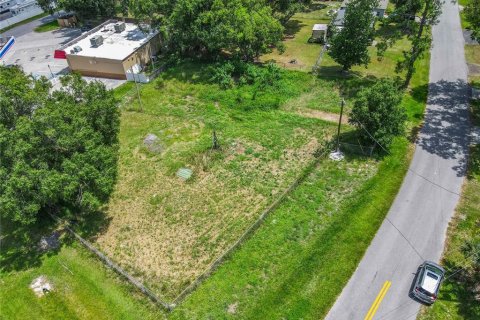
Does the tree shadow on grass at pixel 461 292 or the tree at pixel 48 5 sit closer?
the tree shadow on grass at pixel 461 292

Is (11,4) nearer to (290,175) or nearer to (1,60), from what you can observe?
(1,60)

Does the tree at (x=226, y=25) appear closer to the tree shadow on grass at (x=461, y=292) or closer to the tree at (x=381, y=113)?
the tree at (x=381, y=113)

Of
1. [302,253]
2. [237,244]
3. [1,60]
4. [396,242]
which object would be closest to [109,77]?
[1,60]

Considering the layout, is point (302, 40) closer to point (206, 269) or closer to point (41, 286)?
point (206, 269)

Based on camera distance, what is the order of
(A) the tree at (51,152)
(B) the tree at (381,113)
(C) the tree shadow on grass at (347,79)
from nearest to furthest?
(A) the tree at (51,152) → (B) the tree at (381,113) → (C) the tree shadow on grass at (347,79)

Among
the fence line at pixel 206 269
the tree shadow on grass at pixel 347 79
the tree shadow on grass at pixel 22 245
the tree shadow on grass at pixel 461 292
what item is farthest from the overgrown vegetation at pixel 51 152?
the tree shadow on grass at pixel 347 79

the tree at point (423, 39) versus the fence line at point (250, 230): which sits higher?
the tree at point (423, 39)
